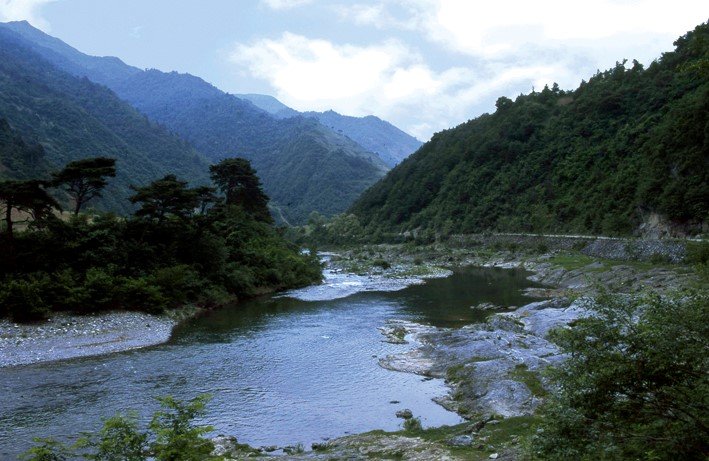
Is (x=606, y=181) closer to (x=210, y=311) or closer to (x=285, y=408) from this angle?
(x=210, y=311)

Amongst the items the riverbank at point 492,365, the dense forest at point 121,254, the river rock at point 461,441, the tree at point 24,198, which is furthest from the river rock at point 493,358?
the tree at point 24,198

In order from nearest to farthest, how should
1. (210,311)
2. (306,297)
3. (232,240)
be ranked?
(210,311)
(306,297)
(232,240)

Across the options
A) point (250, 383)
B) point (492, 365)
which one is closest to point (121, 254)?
point (250, 383)

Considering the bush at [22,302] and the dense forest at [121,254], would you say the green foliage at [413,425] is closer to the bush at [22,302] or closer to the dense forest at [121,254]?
the bush at [22,302]

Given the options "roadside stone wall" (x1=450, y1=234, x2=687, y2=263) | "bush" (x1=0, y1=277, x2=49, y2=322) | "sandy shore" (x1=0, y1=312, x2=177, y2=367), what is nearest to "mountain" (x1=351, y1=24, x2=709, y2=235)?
"roadside stone wall" (x1=450, y1=234, x2=687, y2=263)

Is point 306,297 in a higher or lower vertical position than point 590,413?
lower

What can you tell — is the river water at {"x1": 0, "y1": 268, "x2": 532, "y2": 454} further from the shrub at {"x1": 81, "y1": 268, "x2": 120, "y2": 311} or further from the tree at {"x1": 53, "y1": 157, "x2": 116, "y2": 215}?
the tree at {"x1": 53, "y1": 157, "x2": 116, "y2": 215}

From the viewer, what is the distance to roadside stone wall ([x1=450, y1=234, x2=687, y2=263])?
52.1 metres

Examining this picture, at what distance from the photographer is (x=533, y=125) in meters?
137

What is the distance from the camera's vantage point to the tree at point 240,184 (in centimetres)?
7281

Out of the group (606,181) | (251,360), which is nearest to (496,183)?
(606,181)

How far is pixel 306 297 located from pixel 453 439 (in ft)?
127

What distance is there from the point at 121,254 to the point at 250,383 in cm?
2295

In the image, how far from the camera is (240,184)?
75375 mm
